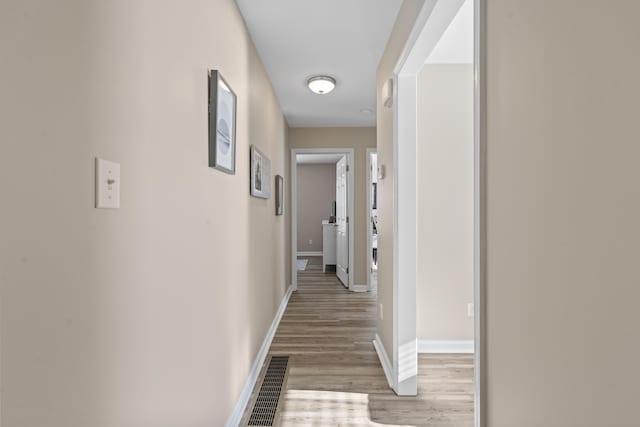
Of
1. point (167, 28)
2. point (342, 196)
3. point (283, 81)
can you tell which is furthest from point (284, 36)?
point (342, 196)

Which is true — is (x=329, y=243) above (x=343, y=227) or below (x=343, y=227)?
below

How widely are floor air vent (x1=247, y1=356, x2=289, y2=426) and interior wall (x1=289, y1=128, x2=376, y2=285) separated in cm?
280

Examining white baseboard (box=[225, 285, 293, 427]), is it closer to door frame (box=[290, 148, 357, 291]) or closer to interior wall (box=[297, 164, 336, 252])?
door frame (box=[290, 148, 357, 291])

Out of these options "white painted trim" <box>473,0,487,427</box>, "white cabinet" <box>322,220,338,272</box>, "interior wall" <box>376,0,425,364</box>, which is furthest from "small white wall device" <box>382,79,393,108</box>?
"white cabinet" <box>322,220,338,272</box>

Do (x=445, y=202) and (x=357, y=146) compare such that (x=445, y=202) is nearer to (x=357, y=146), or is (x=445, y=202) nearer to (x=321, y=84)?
(x=321, y=84)

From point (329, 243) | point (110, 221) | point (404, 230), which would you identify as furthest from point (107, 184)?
point (329, 243)

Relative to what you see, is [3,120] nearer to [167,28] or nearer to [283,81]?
[167,28]

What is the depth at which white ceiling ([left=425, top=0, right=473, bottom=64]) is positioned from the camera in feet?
7.75

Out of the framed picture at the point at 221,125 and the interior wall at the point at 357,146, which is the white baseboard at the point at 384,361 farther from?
the interior wall at the point at 357,146

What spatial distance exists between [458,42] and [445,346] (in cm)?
235

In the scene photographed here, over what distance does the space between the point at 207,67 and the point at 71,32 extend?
0.98 meters

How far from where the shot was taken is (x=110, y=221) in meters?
0.93

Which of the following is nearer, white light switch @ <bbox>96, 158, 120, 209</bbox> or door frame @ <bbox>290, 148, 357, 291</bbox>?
white light switch @ <bbox>96, 158, 120, 209</bbox>

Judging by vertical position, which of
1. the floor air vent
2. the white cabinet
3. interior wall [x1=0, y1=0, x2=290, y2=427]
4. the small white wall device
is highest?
the small white wall device
